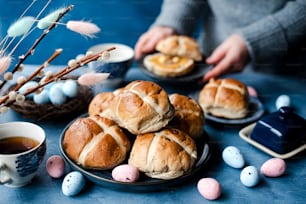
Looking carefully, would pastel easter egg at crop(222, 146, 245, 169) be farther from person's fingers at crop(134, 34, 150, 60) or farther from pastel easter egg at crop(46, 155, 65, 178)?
person's fingers at crop(134, 34, 150, 60)

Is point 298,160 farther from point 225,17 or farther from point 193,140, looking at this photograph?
point 225,17

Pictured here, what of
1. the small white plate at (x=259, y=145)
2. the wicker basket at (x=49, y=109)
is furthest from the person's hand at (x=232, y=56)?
the wicker basket at (x=49, y=109)

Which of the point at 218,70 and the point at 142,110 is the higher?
the point at 142,110

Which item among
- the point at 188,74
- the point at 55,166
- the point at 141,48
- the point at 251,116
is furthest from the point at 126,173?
the point at 141,48

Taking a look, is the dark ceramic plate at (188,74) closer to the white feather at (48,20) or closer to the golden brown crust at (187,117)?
the golden brown crust at (187,117)

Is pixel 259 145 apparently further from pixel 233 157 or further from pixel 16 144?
pixel 16 144

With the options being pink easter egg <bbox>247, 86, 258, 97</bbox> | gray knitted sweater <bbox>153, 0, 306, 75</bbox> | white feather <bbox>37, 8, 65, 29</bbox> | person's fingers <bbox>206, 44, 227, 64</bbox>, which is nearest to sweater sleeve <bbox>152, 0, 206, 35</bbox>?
gray knitted sweater <bbox>153, 0, 306, 75</bbox>

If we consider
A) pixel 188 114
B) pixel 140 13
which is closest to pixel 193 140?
pixel 188 114
